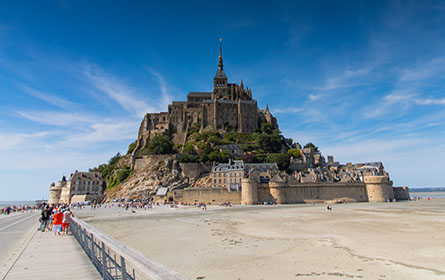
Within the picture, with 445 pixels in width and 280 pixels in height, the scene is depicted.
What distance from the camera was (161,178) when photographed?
5459 centimetres

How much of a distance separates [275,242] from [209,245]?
3463 millimetres

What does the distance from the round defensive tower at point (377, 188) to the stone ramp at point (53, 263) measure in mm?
51236

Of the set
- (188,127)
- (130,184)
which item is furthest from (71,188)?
(188,127)

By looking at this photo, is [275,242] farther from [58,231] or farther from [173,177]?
[173,177]

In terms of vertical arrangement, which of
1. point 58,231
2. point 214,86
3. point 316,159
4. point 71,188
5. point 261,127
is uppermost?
point 214,86

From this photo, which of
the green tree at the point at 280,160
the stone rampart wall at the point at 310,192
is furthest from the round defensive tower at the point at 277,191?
the green tree at the point at 280,160

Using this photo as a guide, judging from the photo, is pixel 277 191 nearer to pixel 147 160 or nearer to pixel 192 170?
pixel 192 170

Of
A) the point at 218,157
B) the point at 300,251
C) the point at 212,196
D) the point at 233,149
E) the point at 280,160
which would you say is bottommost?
the point at 300,251

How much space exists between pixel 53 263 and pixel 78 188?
59272 mm

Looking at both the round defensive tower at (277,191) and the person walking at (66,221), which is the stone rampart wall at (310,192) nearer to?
the round defensive tower at (277,191)

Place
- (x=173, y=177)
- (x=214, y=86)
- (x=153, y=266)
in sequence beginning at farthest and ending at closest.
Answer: (x=214, y=86), (x=173, y=177), (x=153, y=266)

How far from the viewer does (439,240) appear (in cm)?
1451

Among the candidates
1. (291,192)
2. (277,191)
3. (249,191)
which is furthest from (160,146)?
(291,192)

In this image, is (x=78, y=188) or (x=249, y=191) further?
(x=78, y=188)
